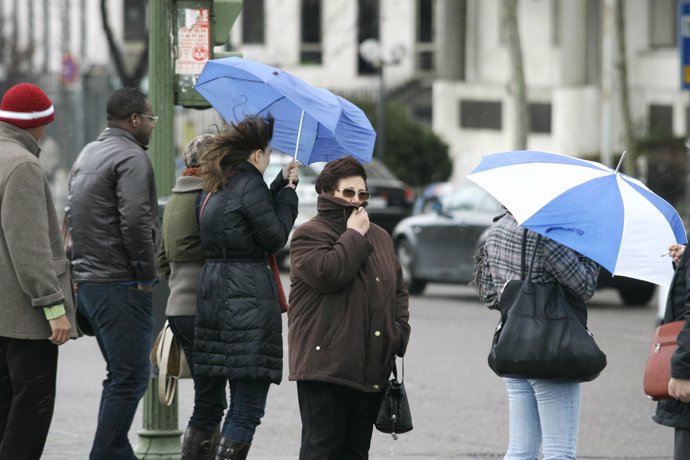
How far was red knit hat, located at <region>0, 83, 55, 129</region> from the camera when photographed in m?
6.54

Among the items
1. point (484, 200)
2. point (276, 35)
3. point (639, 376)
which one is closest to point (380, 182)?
point (484, 200)

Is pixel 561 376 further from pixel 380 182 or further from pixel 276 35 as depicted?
pixel 276 35

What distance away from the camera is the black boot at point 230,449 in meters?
6.61

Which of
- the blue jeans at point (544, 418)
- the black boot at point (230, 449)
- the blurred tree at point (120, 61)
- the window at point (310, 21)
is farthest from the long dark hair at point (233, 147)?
the window at point (310, 21)

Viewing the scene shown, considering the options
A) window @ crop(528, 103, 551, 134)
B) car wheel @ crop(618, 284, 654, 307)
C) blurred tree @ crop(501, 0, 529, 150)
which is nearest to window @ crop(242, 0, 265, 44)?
window @ crop(528, 103, 551, 134)

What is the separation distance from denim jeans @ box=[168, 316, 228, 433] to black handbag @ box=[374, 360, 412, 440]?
1059 mm

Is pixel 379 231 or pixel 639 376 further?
pixel 639 376

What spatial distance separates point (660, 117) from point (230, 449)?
27603 mm

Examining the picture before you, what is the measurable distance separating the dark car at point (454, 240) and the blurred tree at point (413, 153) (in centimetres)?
1591

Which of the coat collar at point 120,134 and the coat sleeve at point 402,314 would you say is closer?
the coat sleeve at point 402,314

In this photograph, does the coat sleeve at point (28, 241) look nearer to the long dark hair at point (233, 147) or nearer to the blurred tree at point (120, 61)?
the long dark hair at point (233, 147)

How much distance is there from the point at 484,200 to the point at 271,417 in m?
8.28

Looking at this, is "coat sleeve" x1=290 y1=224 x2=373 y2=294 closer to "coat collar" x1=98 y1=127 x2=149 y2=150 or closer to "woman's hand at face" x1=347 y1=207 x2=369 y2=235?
"woman's hand at face" x1=347 y1=207 x2=369 y2=235

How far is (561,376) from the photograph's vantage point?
19.4 feet
